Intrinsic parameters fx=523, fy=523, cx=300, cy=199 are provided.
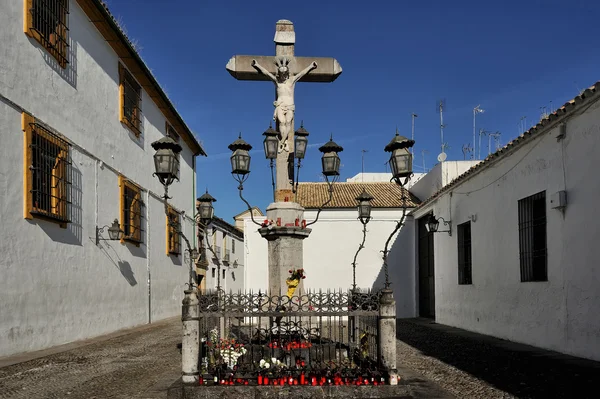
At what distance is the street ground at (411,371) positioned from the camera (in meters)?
5.94

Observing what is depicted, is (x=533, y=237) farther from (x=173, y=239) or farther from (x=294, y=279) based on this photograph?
(x=173, y=239)

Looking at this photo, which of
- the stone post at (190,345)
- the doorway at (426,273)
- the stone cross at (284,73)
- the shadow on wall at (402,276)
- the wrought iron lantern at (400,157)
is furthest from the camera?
the shadow on wall at (402,276)

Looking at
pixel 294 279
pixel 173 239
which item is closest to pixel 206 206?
pixel 294 279

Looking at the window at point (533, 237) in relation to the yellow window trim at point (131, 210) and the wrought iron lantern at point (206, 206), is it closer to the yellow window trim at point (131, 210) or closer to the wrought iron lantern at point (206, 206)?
the wrought iron lantern at point (206, 206)

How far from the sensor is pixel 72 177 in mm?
10703

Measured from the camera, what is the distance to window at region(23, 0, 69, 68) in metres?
9.08

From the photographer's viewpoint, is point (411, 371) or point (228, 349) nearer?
point (228, 349)

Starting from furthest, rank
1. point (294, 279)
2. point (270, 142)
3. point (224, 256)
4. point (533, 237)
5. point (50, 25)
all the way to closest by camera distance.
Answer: point (224, 256), point (50, 25), point (533, 237), point (270, 142), point (294, 279)

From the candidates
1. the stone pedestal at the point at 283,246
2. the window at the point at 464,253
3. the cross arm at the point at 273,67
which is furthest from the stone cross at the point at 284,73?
the window at the point at 464,253

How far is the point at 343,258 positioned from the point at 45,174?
11.0 meters

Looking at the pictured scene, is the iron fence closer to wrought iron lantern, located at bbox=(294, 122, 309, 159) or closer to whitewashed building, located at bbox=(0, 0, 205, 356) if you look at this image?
wrought iron lantern, located at bbox=(294, 122, 309, 159)

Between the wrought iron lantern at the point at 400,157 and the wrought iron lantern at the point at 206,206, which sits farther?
the wrought iron lantern at the point at 206,206

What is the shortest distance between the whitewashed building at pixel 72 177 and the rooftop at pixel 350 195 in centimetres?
604

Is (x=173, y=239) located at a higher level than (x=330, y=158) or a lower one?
lower
